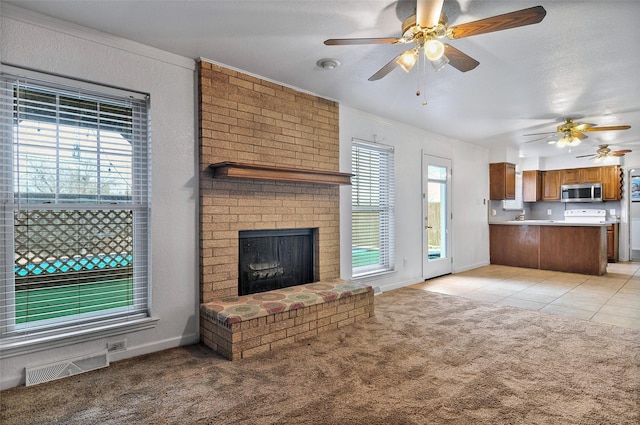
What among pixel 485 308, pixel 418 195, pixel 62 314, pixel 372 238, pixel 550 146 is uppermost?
pixel 550 146

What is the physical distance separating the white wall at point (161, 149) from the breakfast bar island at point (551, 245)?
6407 mm

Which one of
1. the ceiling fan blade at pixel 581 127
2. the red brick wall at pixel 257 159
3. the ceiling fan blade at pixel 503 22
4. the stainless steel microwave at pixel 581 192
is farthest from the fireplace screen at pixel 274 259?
the stainless steel microwave at pixel 581 192

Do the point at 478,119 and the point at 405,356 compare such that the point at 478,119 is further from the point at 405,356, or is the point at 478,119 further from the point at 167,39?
the point at 167,39

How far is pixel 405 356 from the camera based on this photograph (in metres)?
2.72

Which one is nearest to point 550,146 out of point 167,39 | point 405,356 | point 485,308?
point 485,308

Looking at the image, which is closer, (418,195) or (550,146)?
(418,195)

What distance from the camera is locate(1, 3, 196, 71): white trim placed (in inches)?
90.0

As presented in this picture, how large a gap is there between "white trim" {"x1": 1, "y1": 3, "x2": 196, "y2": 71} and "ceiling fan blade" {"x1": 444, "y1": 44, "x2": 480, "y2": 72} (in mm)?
2116

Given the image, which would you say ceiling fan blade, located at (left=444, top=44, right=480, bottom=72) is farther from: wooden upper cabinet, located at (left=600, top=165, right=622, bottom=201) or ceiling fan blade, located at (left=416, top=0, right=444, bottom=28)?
wooden upper cabinet, located at (left=600, top=165, right=622, bottom=201)

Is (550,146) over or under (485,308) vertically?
over

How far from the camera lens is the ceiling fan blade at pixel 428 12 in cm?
188

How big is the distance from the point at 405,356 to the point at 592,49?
2870 millimetres

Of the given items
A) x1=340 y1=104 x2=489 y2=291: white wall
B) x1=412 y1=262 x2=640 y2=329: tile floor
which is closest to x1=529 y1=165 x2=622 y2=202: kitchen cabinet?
x1=412 y1=262 x2=640 y2=329: tile floor

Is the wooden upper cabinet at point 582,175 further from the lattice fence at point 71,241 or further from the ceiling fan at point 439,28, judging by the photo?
the lattice fence at point 71,241
